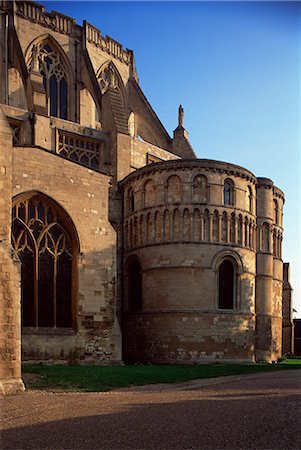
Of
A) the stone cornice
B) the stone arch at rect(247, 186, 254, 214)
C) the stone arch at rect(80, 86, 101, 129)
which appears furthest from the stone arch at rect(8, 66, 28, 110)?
the stone arch at rect(247, 186, 254, 214)

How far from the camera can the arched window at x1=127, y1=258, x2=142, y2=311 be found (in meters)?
30.3

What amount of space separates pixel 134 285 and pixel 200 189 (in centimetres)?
677

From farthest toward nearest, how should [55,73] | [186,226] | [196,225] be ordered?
[55,73] → [186,226] → [196,225]

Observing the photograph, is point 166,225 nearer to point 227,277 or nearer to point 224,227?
point 224,227

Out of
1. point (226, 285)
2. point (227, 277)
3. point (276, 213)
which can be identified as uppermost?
point (276, 213)

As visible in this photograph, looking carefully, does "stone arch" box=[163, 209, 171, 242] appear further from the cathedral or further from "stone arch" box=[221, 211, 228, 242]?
"stone arch" box=[221, 211, 228, 242]

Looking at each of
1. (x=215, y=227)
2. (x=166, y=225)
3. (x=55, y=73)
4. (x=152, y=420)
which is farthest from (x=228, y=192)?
(x=152, y=420)

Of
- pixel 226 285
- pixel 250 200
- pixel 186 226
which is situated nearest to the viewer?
pixel 186 226

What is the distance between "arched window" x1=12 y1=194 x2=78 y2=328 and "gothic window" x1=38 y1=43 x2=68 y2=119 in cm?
1575

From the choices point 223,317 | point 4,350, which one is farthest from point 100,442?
point 223,317

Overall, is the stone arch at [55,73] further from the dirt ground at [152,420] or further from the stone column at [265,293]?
the dirt ground at [152,420]

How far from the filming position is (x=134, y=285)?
3078 centimetres

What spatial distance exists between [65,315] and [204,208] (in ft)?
32.1

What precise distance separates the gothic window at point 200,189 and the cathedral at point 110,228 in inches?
2.3
